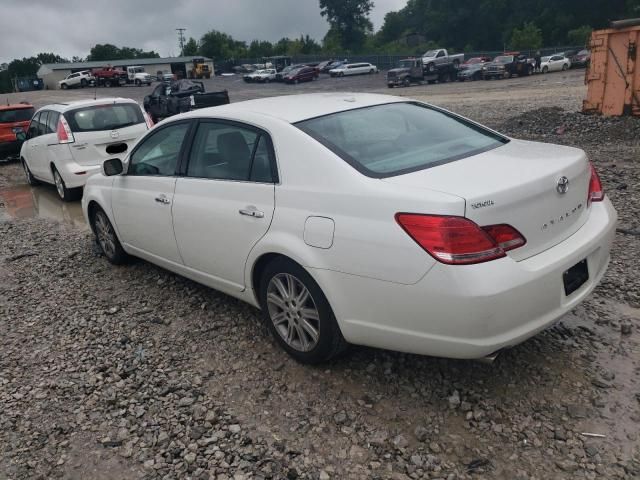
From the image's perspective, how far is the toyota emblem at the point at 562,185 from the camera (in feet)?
9.97

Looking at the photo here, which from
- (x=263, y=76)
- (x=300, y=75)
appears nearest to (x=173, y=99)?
(x=300, y=75)

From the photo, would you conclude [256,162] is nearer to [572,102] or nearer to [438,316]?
[438,316]

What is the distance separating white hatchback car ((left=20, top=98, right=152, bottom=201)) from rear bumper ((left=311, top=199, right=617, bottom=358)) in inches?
280

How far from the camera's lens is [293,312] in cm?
348


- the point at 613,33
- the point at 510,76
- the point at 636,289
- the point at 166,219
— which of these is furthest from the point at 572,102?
the point at 510,76

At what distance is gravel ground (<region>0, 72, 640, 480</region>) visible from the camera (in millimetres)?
2758

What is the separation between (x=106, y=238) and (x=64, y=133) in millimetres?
4234

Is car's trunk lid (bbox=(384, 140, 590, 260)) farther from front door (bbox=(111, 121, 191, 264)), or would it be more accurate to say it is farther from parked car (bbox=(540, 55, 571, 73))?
parked car (bbox=(540, 55, 571, 73))

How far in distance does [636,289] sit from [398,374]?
2.08 meters

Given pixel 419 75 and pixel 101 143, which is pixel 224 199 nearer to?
pixel 101 143

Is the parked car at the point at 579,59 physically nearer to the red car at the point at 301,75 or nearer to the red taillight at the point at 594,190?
the red car at the point at 301,75

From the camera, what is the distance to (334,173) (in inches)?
123

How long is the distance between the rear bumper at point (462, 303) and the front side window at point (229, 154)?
2.96ft

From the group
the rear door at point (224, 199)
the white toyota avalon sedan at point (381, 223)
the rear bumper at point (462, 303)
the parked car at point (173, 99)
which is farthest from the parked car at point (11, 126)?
the rear bumper at point (462, 303)
